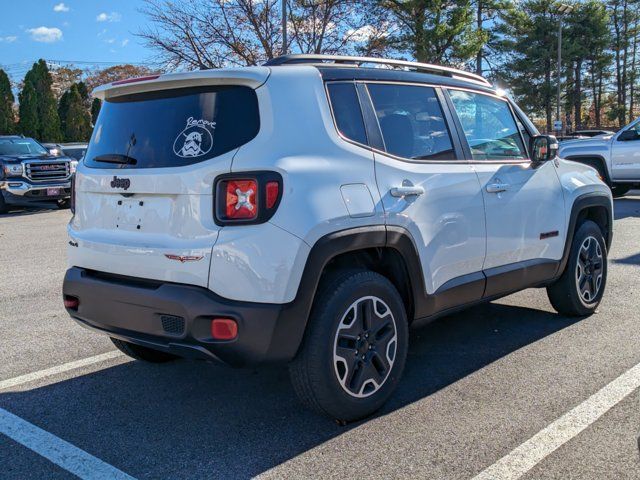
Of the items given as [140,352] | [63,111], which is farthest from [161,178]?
[63,111]

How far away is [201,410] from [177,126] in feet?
5.30

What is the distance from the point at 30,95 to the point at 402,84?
41875mm

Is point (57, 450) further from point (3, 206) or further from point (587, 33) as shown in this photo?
point (587, 33)

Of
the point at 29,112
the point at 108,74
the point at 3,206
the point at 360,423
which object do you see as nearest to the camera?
the point at 360,423

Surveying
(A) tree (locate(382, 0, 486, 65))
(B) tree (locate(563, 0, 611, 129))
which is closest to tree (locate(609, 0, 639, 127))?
(B) tree (locate(563, 0, 611, 129))

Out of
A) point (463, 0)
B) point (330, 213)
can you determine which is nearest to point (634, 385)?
point (330, 213)

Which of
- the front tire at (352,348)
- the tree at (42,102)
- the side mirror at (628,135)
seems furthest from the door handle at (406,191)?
the tree at (42,102)

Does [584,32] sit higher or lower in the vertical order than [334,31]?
higher

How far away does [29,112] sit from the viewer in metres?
40.8

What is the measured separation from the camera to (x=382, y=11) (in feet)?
112

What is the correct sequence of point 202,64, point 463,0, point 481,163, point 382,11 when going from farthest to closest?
1. point 463,0
2. point 382,11
3. point 202,64
4. point 481,163

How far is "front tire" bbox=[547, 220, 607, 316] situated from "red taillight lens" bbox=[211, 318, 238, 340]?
3216mm

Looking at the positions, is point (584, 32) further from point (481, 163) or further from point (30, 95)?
point (481, 163)

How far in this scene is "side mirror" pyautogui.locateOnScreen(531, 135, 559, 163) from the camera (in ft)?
16.3
